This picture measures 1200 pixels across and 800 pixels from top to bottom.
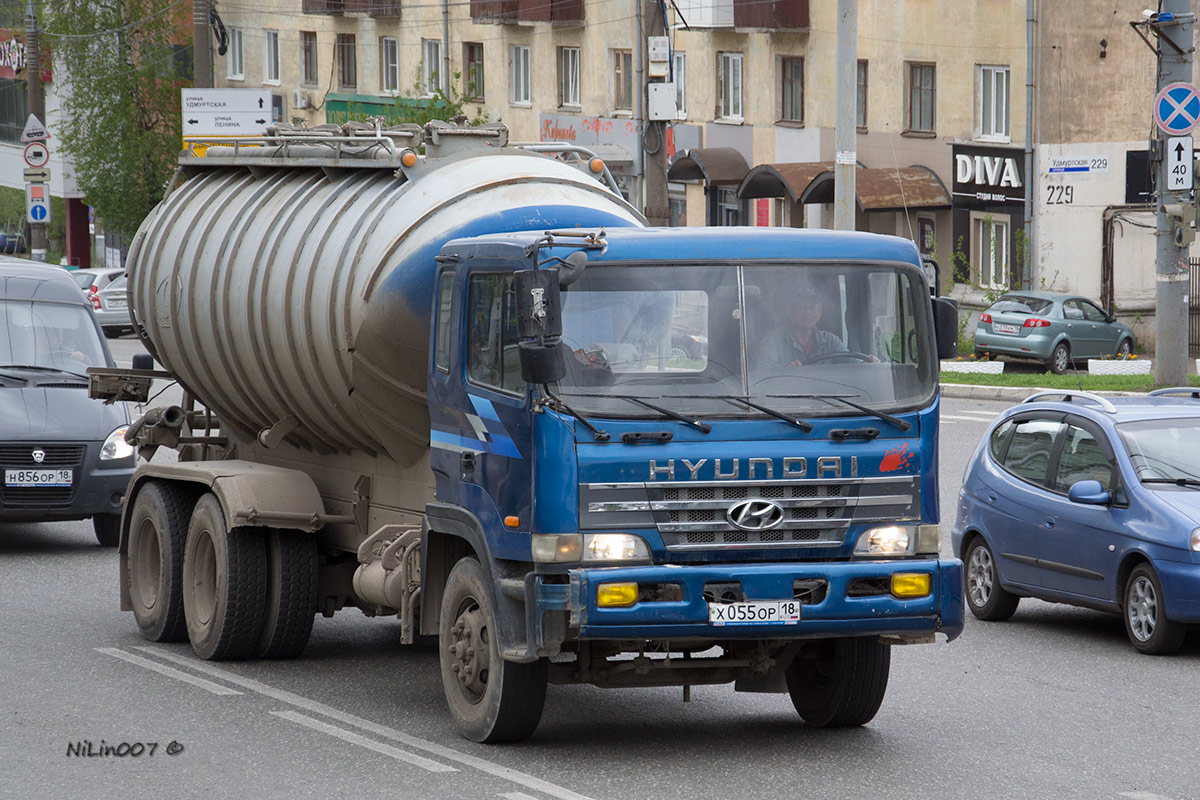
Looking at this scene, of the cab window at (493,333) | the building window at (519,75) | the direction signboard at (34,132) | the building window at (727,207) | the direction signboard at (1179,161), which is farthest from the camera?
the building window at (519,75)

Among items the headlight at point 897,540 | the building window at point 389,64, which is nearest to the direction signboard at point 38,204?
the building window at point 389,64

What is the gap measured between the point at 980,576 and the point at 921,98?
102 feet

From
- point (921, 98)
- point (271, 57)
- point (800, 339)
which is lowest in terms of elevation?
point (800, 339)

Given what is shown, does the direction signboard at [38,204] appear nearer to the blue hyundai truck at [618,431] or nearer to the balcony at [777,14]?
the balcony at [777,14]

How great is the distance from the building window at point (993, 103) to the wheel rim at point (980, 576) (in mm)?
28737

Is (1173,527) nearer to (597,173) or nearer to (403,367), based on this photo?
(597,173)

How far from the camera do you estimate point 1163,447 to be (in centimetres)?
1177

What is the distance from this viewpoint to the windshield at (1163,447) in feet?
37.9

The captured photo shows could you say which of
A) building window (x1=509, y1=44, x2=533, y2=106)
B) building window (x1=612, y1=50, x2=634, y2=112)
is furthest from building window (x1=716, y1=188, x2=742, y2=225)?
building window (x1=509, y1=44, x2=533, y2=106)

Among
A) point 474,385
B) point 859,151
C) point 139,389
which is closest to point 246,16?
point 859,151

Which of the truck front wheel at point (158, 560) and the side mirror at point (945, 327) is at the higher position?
the side mirror at point (945, 327)

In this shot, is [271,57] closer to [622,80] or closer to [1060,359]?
[622,80]

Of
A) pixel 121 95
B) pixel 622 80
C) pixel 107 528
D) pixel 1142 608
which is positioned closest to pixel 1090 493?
pixel 1142 608

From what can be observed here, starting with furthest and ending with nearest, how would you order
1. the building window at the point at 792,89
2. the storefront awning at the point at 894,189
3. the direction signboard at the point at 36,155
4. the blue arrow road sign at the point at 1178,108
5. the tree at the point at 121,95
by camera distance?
the tree at the point at 121,95 → the building window at the point at 792,89 → the direction signboard at the point at 36,155 → the storefront awning at the point at 894,189 → the blue arrow road sign at the point at 1178,108
